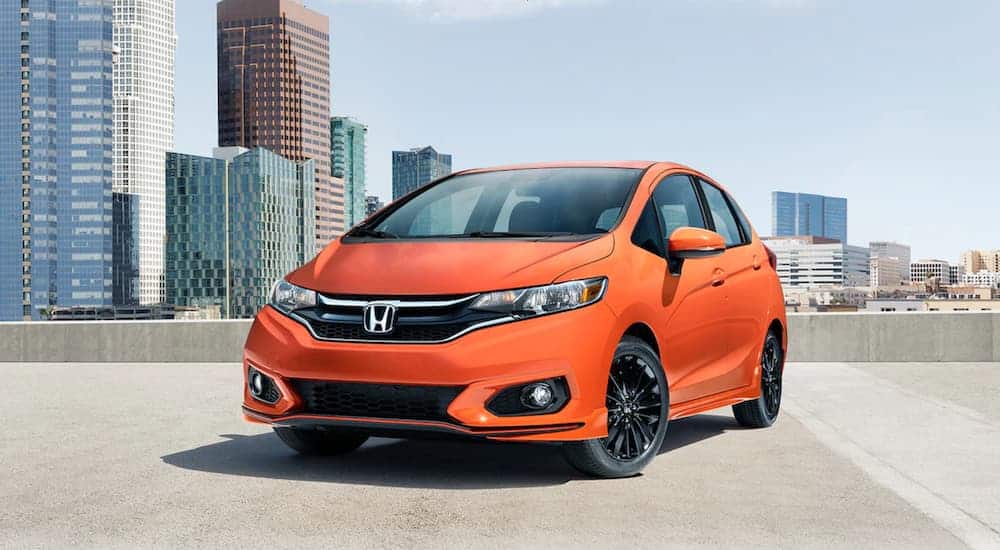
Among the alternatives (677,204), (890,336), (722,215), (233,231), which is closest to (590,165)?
(677,204)

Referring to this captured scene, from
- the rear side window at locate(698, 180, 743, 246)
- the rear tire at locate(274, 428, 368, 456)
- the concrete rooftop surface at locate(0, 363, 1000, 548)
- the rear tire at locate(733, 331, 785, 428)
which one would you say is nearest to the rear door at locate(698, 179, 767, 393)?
the rear side window at locate(698, 180, 743, 246)

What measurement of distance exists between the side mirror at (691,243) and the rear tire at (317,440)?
6.40 feet

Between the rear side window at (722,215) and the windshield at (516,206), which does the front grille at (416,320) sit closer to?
the windshield at (516,206)

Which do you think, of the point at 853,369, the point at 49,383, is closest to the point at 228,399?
the point at 49,383

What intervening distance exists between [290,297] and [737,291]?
9.44 feet

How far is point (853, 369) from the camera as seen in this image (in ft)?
45.8

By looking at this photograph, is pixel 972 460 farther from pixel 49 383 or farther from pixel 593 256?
pixel 49 383

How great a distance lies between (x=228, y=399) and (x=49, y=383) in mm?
3184

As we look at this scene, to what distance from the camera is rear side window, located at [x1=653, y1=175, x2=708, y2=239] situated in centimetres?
653

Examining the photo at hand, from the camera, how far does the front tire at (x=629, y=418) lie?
220 inches

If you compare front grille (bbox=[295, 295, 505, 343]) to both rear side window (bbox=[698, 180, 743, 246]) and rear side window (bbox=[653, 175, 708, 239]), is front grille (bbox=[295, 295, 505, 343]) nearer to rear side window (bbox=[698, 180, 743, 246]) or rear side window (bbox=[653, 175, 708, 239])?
rear side window (bbox=[653, 175, 708, 239])

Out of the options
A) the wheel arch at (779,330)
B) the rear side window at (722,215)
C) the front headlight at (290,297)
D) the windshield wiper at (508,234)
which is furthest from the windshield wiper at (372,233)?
the wheel arch at (779,330)

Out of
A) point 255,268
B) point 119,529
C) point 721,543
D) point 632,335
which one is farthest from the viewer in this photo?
point 255,268

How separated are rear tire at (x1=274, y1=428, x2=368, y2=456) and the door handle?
221 cm
